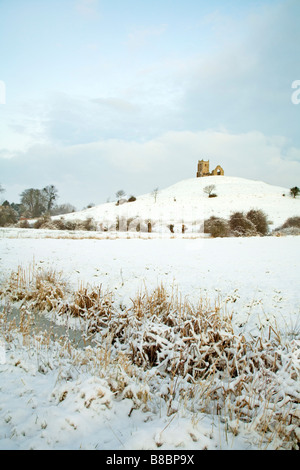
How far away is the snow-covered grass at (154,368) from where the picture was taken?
8.13ft

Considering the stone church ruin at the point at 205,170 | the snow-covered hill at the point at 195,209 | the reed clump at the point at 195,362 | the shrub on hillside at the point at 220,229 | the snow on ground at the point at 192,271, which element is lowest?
the reed clump at the point at 195,362

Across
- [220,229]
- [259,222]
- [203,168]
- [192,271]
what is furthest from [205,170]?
[192,271]

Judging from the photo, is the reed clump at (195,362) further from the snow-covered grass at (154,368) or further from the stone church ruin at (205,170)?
the stone church ruin at (205,170)

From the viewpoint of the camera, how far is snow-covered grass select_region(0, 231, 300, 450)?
2479mm

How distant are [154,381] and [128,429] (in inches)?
39.0

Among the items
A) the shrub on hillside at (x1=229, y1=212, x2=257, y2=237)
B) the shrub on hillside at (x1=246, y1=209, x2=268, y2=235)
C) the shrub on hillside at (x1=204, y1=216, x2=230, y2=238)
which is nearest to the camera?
the shrub on hillside at (x1=229, y1=212, x2=257, y2=237)

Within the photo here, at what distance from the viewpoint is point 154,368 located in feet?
11.8

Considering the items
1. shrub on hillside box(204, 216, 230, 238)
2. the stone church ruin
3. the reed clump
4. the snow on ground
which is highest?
the stone church ruin

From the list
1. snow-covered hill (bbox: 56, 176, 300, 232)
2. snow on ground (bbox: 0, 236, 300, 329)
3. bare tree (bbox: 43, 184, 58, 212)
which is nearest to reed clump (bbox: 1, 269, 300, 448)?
snow on ground (bbox: 0, 236, 300, 329)

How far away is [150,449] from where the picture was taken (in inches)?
89.4

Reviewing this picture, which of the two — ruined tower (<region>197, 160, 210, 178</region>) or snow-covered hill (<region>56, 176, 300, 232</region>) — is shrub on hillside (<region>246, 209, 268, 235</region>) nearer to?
snow-covered hill (<region>56, 176, 300, 232</region>)

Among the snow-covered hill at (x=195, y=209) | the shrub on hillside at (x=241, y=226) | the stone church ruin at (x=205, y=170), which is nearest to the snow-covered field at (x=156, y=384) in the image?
the shrub on hillside at (x=241, y=226)

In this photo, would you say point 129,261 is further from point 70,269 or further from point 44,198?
point 44,198
